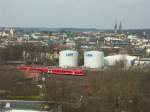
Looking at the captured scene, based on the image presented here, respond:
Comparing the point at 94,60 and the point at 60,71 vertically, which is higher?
the point at 94,60

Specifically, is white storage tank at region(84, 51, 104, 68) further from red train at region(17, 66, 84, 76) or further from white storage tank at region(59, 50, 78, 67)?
red train at region(17, 66, 84, 76)

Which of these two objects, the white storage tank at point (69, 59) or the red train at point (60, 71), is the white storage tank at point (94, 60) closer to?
the white storage tank at point (69, 59)

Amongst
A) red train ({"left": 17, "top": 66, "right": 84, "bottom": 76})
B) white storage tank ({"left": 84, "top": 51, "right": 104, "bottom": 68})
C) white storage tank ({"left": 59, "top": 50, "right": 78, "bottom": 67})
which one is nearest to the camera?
red train ({"left": 17, "top": 66, "right": 84, "bottom": 76})

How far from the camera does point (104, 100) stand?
7.67 metres

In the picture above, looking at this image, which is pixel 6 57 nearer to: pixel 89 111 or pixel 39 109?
pixel 89 111

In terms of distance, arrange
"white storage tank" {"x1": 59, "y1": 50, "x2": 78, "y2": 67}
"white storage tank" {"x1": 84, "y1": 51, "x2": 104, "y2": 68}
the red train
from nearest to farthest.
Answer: the red train → "white storage tank" {"x1": 84, "y1": 51, "x2": 104, "y2": 68} → "white storage tank" {"x1": 59, "y1": 50, "x2": 78, "y2": 67}

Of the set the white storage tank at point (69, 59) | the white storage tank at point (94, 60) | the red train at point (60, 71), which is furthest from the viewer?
the white storage tank at point (69, 59)

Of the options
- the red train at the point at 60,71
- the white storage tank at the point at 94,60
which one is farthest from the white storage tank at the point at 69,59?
the red train at the point at 60,71

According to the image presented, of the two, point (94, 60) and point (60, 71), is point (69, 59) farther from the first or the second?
point (60, 71)

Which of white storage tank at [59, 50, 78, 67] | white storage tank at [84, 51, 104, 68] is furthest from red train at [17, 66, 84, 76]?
white storage tank at [59, 50, 78, 67]

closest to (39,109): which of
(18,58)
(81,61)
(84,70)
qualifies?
(84,70)

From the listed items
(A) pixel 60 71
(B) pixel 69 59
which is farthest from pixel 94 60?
(A) pixel 60 71

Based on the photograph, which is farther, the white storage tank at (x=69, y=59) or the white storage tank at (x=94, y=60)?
the white storage tank at (x=69, y=59)

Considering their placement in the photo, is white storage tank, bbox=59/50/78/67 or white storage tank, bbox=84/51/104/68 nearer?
white storage tank, bbox=84/51/104/68
